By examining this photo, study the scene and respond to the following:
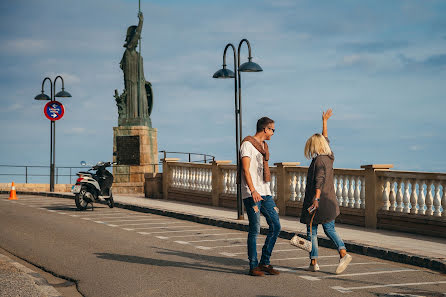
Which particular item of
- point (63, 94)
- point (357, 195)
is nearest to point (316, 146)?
point (357, 195)

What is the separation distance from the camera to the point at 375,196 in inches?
567

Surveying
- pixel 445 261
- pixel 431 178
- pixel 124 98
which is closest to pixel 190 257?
pixel 445 261

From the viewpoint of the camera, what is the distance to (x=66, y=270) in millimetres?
9484

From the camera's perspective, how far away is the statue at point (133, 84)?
37.1 m

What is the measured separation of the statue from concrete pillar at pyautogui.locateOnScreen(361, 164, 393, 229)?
23.6 metres

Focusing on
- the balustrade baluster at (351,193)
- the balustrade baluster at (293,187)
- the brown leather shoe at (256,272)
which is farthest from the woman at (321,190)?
the balustrade baluster at (293,187)

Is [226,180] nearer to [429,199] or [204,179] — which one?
[204,179]

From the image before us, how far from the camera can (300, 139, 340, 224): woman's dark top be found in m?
8.85

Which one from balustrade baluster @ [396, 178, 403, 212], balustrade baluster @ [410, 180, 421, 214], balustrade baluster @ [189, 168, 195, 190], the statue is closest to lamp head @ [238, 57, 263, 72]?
balustrade baluster @ [396, 178, 403, 212]

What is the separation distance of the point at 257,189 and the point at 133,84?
2977cm

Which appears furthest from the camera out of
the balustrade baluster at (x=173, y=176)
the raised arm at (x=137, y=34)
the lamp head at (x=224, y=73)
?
the raised arm at (x=137, y=34)

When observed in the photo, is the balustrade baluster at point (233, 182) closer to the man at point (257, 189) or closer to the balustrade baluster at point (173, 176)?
the balustrade baluster at point (173, 176)

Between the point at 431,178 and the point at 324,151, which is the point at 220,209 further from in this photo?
the point at 324,151

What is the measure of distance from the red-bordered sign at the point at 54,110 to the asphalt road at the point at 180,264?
14.7m
